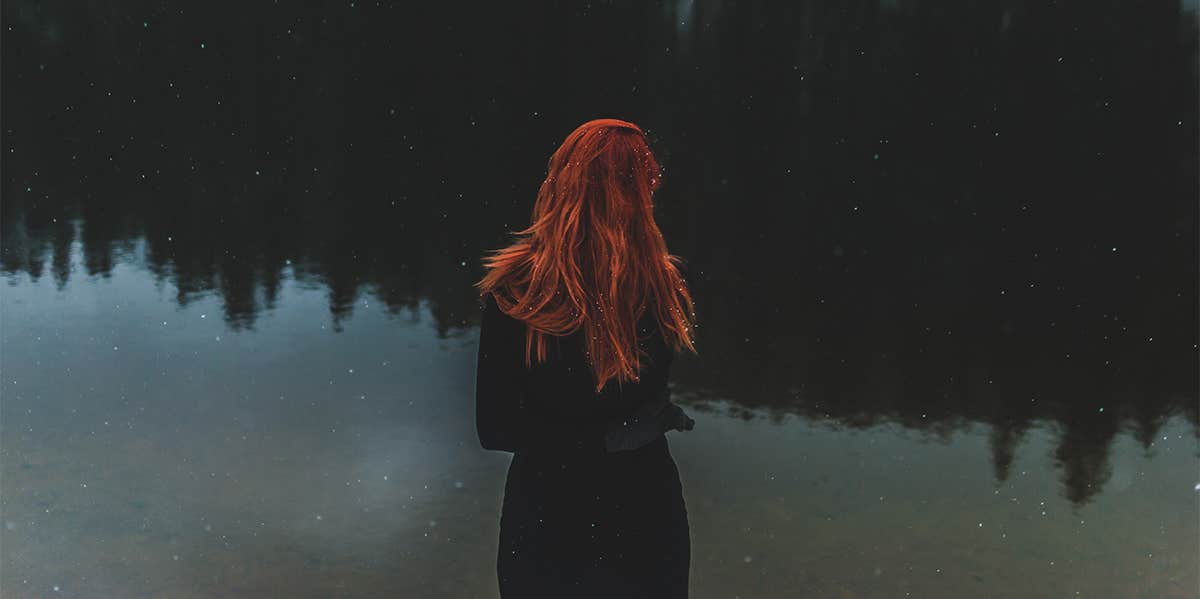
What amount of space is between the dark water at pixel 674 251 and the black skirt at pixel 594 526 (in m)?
2.17

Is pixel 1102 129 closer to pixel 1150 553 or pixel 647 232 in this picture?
pixel 1150 553

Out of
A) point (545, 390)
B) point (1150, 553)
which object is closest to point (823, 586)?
point (1150, 553)

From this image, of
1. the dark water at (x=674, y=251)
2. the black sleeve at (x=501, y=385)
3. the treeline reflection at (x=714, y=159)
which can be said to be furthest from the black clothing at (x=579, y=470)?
the treeline reflection at (x=714, y=159)

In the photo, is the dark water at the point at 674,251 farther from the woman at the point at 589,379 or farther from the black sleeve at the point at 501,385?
the black sleeve at the point at 501,385

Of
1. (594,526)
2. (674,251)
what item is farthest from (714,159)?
(594,526)

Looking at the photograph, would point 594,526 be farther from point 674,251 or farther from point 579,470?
point 674,251

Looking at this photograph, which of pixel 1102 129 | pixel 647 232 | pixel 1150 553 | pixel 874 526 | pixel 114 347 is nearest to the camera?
pixel 647 232

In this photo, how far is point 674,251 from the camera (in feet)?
40.6

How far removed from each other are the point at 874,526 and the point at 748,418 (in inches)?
83.3

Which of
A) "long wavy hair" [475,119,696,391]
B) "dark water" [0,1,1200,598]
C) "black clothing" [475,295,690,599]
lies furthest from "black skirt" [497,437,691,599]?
"dark water" [0,1,1200,598]

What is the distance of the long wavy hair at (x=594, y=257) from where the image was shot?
1.95 m

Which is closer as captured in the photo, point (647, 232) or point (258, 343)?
point (647, 232)

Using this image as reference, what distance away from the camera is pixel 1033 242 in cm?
1255

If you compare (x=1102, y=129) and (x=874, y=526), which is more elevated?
(x=1102, y=129)
